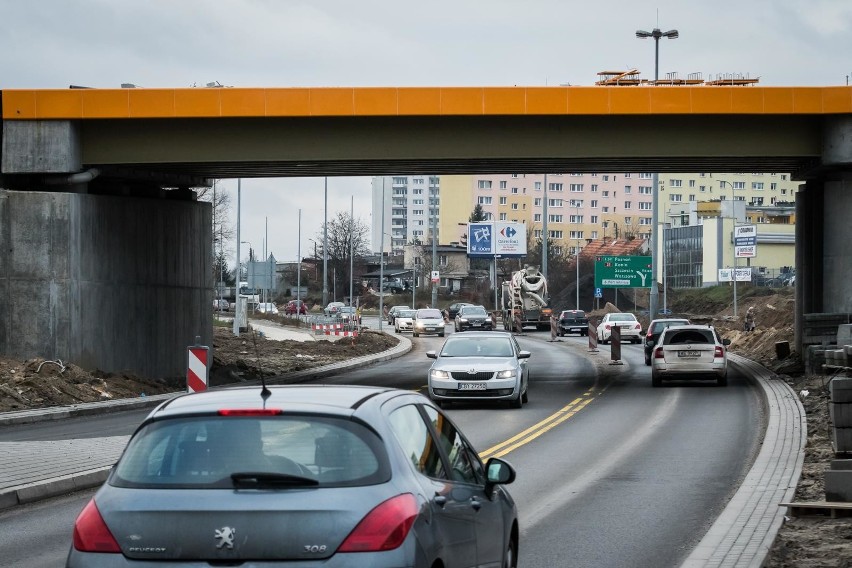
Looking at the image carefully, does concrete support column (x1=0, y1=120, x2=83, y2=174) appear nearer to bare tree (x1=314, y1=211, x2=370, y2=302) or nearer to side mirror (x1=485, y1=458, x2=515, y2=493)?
side mirror (x1=485, y1=458, x2=515, y2=493)

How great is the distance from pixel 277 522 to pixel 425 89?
25949 mm

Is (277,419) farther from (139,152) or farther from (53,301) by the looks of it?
(139,152)

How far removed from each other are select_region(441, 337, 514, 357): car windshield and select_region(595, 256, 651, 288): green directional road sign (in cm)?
6144

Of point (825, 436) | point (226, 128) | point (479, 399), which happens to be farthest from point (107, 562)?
point (226, 128)

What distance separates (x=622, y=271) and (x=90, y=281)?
62.9 meters

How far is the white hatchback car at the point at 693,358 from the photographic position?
107 feet

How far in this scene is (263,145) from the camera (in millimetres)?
31469

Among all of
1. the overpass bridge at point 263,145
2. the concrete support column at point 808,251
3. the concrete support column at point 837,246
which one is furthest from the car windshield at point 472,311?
the concrete support column at point 837,246

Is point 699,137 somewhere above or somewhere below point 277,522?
above

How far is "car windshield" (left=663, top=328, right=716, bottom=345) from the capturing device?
108 feet

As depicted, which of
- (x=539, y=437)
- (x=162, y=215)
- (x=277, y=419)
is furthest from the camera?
(x=162, y=215)

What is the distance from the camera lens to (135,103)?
100ft

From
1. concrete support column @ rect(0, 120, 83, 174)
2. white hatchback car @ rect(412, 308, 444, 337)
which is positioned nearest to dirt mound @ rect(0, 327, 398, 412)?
concrete support column @ rect(0, 120, 83, 174)

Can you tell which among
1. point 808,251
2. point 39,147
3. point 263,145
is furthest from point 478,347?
point 808,251
